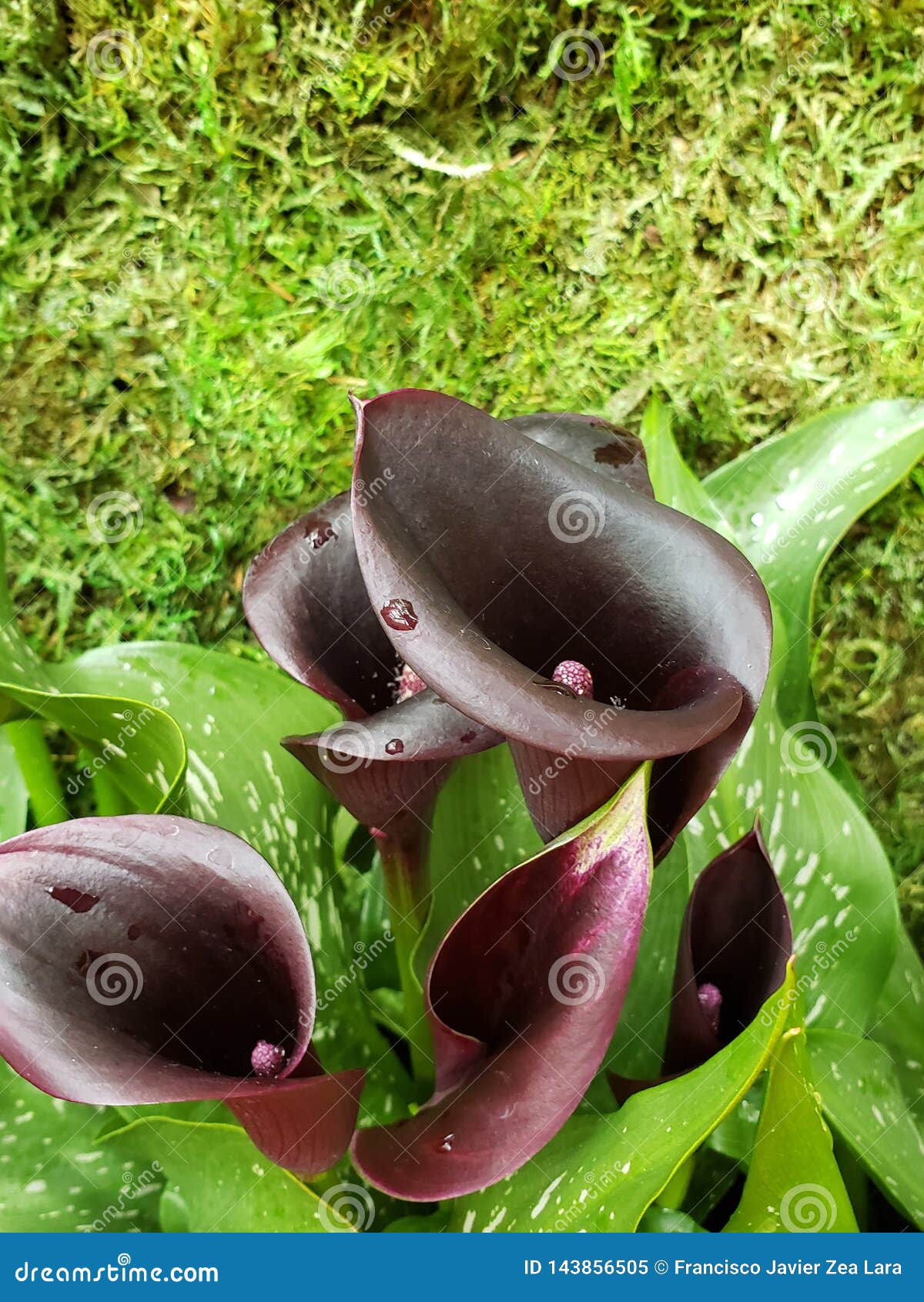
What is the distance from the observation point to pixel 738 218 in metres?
0.99

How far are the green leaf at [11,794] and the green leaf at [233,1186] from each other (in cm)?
39

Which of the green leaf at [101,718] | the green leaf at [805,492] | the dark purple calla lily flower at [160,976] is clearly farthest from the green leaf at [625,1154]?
the green leaf at [805,492]

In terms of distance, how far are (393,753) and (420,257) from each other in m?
0.62

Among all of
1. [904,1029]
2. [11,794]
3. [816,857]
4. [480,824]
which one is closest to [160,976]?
[480,824]

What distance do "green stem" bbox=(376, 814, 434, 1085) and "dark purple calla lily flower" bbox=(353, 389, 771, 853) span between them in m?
0.13

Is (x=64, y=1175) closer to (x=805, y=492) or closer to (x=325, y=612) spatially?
(x=325, y=612)

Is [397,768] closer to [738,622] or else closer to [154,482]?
[738,622]

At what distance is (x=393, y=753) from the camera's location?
0.57 metres

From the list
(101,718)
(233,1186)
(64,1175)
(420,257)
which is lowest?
(64,1175)

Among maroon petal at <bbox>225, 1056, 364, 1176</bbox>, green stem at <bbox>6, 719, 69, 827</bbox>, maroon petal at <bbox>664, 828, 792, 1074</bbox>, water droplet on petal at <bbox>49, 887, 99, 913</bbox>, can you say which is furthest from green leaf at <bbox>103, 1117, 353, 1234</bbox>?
green stem at <bbox>6, 719, 69, 827</bbox>

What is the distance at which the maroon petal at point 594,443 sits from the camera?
67 cm

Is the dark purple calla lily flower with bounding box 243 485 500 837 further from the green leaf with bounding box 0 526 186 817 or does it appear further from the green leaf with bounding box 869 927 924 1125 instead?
the green leaf with bounding box 869 927 924 1125

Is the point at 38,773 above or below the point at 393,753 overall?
below
